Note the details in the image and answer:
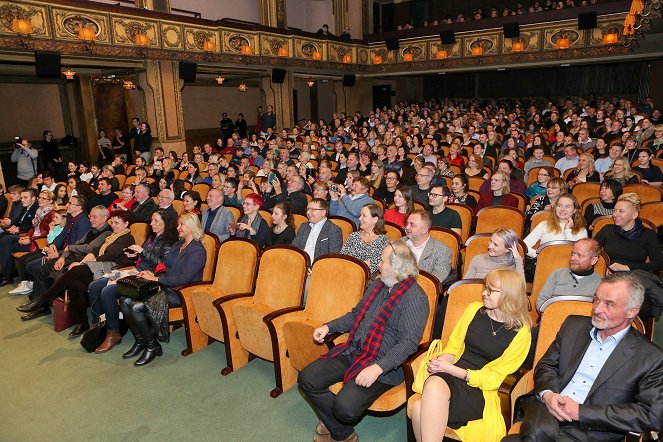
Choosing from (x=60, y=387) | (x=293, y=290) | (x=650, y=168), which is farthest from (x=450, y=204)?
(x=60, y=387)

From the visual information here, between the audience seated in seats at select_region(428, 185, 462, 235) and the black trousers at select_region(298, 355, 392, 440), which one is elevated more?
the audience seated in seats at select_region(428, 185, 462, 235)

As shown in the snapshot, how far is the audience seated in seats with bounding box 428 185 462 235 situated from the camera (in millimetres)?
4227

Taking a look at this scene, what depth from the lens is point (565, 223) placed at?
3.72m

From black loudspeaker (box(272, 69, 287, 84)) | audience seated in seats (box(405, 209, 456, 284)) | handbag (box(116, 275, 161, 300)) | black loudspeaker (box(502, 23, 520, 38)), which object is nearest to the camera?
audience seated in seats (box(405, 209, 456, 284))

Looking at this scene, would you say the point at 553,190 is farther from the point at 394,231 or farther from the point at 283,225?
the point at 283,225

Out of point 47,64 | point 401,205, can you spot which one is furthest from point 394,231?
point 47,64

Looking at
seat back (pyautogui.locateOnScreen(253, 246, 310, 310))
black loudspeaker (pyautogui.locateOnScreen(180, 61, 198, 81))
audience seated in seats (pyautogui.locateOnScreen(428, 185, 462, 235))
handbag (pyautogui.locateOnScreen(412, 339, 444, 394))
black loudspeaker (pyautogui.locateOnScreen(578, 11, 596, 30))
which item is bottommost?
handbag (pyautogui.locateOnScreen(412, 339, 444, 394))

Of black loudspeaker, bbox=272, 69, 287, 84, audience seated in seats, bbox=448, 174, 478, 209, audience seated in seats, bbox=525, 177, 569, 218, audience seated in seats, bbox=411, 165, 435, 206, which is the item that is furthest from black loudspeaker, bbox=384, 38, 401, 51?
audience seated in seats, bbox=525, 177, 569, 218

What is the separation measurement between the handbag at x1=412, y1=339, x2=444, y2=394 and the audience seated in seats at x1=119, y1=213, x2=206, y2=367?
6.98 ft

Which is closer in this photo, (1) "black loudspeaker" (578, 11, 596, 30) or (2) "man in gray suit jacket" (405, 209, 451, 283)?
(2) "man in gray suit jacket" (405, 209, 451, 283)

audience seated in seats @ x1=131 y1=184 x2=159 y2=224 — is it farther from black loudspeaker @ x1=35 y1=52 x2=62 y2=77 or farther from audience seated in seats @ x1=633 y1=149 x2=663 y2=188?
audience seated in seats @ x1=633 y1=149 x2=663 y2=188

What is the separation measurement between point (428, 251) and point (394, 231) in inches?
28.8

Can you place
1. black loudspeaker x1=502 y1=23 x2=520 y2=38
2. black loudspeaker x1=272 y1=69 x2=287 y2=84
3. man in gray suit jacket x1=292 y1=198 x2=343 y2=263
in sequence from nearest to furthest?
man in gray suit jacket x1=292 y1=198 x2=343 y2=263 → black loudspeaker x1=502 y1=23 x2=520 y2=38 → black loudspeaker x1=272 y1=69 x2=287 y2=84

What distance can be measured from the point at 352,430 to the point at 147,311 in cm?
193
